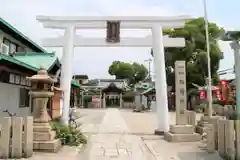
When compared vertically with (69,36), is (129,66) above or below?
above

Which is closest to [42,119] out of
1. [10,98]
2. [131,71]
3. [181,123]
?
[10,98]

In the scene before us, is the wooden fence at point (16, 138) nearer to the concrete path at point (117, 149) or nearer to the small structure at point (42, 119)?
the small structure at point (42, 119)

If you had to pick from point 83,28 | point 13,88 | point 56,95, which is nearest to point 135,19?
point 83,28

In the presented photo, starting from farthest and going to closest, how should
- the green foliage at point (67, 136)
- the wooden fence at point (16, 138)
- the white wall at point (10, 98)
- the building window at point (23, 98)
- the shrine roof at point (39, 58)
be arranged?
the shrine roof at point (39, 58)
the building window at point (23, 98)
the white wall at point (10, 98)
the green foliage at point (67, 136)
the wooden fence at point (16, 138)

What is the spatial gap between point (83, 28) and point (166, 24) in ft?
13.7

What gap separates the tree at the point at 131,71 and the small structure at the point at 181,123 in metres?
65.0

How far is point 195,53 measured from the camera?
1640 inches

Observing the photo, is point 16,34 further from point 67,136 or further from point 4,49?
point 67,136

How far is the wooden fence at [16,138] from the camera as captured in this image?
8.89 metres

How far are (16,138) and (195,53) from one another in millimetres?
35329

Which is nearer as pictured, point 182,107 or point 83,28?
point 182,107

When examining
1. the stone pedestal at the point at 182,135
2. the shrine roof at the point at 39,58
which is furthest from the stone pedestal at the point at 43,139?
the shrine roof at the point at 39,58

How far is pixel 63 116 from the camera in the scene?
15812 mm

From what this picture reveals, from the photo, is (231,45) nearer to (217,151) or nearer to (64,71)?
(217,151)
